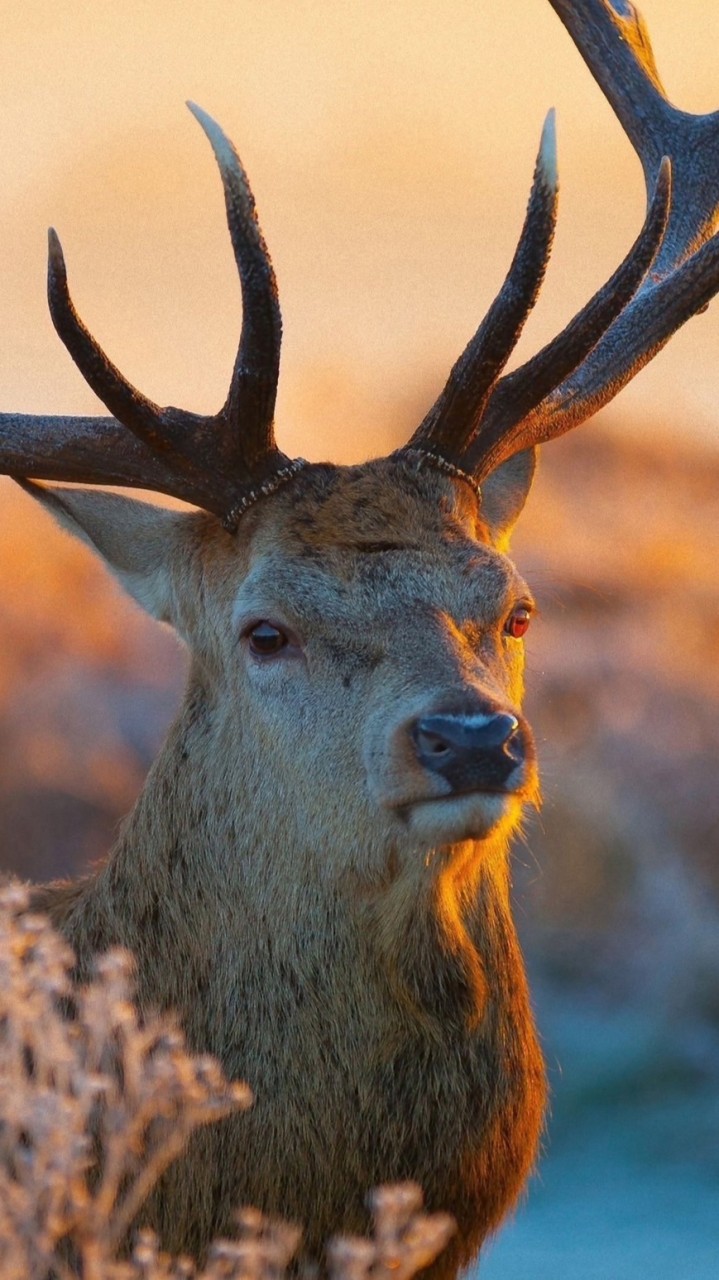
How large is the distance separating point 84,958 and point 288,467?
1.32 meters

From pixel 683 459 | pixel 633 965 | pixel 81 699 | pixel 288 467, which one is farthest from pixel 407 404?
pixel 288 467

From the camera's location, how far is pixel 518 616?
15.0 ft

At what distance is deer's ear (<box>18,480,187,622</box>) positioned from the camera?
16.2 feet

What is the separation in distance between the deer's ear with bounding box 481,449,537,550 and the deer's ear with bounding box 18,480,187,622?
0.89 m

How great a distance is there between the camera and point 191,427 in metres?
4.74

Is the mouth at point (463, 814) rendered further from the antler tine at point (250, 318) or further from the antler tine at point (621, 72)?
the antler tine at point (621, 72)

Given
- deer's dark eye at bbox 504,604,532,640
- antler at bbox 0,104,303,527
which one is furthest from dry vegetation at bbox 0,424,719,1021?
deer's dark eye at bbox 504,604,532,640

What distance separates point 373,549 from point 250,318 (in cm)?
63

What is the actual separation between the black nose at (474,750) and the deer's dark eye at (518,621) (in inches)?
27.5

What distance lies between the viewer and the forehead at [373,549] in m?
4.36

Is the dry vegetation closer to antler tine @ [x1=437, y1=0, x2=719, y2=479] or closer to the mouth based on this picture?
antler tine @ [x1=437, y1=0, x2=719, y2=479]

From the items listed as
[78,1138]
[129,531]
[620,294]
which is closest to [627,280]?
[620,294]

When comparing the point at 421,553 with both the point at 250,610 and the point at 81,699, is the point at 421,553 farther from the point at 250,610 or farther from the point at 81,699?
the point at 81,699

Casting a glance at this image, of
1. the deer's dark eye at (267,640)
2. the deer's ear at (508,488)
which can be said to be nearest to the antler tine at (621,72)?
the deer's ear at (508,488)
